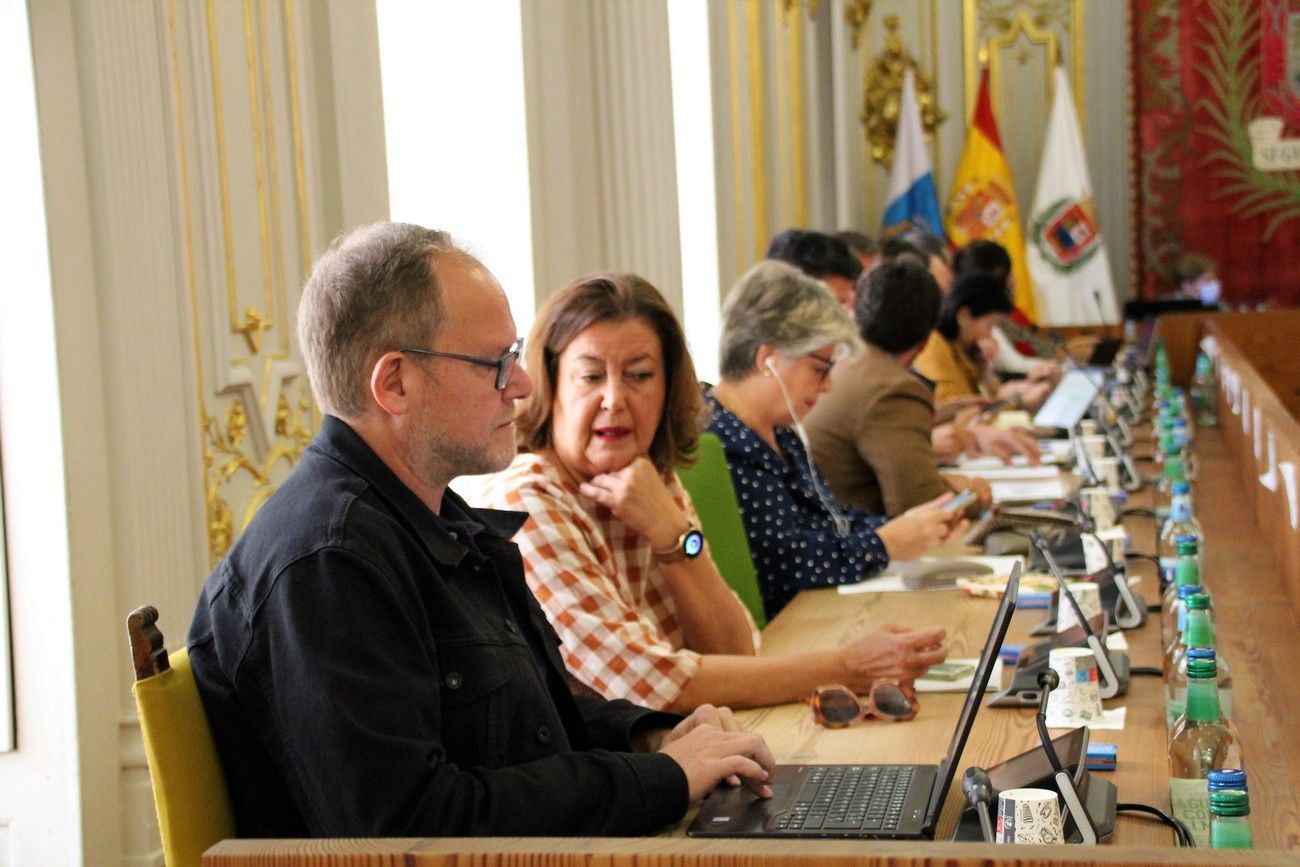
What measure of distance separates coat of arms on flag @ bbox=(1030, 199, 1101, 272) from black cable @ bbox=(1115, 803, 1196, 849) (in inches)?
300

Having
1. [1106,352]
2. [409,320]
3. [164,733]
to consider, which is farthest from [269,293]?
[1106,352]

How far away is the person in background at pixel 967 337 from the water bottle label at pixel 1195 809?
14.7 feet

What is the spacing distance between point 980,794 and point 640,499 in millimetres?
885

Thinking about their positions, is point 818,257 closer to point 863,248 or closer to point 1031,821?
point 863,248

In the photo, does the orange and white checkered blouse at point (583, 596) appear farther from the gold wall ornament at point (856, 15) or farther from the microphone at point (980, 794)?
the gold wall ornament at point (856, 15)

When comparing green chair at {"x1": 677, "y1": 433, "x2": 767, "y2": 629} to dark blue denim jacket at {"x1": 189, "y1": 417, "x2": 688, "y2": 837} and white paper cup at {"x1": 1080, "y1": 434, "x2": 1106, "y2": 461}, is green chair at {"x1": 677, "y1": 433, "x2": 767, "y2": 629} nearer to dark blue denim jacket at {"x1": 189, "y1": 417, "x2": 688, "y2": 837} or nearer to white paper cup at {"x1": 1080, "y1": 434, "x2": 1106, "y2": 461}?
dark blue denim jacket at {"x1": 189, "y1": 417, "x2": 688, "y2": 837}

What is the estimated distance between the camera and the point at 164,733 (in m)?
1.42

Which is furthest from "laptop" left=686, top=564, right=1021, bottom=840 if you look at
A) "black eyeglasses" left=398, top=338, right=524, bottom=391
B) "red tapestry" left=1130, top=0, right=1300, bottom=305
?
"red tapestry" left=1130, top=0, right=1300, bottom=305

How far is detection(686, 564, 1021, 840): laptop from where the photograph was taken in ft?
5.11

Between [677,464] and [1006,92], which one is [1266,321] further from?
[677,464]

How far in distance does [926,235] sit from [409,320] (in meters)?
6.03

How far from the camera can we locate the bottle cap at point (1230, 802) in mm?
1269

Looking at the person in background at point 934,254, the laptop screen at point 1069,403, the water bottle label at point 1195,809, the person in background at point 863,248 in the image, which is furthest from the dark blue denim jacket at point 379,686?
the person in background at point 934,254

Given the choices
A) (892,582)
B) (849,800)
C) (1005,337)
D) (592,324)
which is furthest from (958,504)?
(1005,337)
